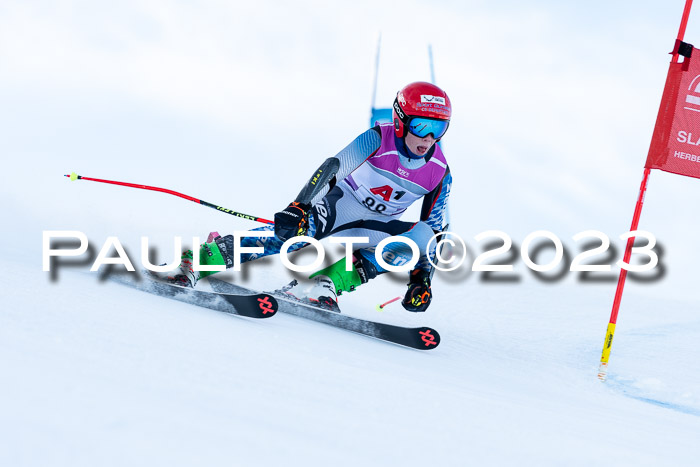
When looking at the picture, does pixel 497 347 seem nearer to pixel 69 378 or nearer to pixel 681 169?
pixel 681 169

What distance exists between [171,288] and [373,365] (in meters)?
1.61

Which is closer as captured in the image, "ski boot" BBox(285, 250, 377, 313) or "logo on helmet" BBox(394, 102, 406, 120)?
"logo on helmet" BBox(394, 102, 406, 120)

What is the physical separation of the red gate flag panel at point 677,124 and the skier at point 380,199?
179cm

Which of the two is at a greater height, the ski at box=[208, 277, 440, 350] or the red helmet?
the red helmet

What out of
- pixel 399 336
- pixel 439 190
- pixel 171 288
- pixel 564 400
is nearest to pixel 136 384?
pixel 564 400

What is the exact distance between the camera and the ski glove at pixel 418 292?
4281mm

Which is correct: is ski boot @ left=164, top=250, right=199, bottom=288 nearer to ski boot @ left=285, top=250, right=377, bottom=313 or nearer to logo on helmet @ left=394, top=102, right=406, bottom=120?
ski boot @ left=285, top=250, right=377, bottom=313

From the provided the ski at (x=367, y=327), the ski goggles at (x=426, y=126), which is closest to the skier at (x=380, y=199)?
the ski goggles at (x=426, y=126)

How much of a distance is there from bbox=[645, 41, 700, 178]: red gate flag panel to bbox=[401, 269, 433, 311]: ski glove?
2.07 metres

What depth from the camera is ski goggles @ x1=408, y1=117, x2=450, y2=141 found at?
3.95 metres

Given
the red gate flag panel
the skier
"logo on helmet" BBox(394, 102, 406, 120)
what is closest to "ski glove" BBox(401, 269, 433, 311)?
the skier

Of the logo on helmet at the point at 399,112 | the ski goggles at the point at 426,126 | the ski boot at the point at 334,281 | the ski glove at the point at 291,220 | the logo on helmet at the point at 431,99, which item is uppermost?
the logo on helmet at the point at 431,99

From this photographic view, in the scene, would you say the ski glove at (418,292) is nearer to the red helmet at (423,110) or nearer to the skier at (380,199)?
the skier at (380,199)

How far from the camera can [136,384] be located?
1.41m
